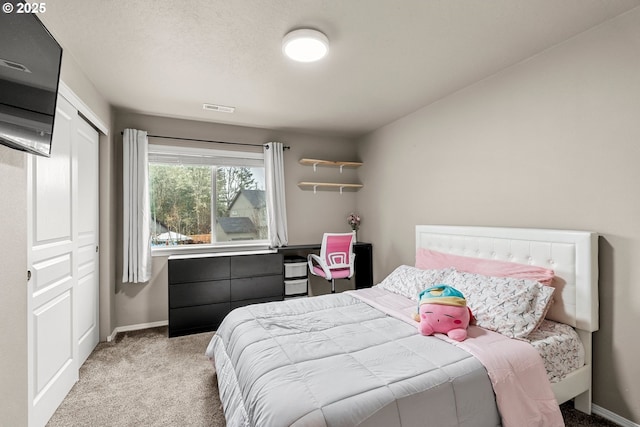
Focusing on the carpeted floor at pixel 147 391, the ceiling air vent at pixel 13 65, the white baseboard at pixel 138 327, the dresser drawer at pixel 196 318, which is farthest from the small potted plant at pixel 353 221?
the ceiling air vent at pixel 13 65

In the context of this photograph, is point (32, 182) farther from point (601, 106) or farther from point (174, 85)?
point (601, 106)

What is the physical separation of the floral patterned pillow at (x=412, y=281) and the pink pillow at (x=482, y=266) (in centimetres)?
18

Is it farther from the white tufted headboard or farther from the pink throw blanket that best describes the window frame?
the pink throw blanket

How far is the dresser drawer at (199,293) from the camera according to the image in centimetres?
333

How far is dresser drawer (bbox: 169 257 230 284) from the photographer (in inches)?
132

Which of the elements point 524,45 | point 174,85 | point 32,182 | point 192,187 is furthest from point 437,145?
point 32,182

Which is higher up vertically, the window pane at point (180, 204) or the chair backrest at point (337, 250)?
the window pane at point (180, 204)

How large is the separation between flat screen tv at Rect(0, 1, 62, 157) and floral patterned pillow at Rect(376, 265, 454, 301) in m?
2.76

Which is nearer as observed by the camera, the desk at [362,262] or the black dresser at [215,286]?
the black dresser at [215,286]

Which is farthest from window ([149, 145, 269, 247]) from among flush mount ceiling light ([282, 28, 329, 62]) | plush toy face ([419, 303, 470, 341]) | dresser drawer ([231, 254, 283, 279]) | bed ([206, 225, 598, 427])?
plush toy face ([419, 303, 470, 341])

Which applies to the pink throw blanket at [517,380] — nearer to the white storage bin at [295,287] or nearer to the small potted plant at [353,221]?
the white storage bin at [295,287]

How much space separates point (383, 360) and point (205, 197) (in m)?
3.25

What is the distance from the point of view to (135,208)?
345 cm

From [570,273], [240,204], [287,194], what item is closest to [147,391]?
[240,204]
